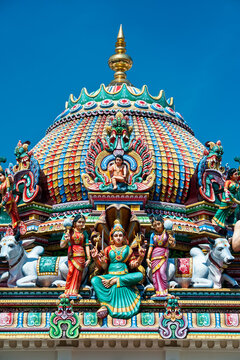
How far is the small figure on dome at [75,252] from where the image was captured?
2156 centimetres

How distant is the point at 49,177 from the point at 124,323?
990cm

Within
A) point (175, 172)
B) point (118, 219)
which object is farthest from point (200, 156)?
point (118, 219)

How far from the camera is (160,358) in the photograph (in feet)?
68.6

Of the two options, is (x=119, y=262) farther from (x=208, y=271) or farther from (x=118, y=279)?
(x=208, y=271)

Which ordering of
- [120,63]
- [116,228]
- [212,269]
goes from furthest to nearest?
[120,63] < [212,269] < [116,228]

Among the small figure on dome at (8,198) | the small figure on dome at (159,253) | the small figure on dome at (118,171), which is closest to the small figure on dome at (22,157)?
the small figure on dome at (8,198)

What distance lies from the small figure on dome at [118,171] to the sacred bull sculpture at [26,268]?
3222 millimetres

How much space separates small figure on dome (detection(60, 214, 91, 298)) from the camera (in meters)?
21.6

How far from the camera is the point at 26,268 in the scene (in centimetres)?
2294

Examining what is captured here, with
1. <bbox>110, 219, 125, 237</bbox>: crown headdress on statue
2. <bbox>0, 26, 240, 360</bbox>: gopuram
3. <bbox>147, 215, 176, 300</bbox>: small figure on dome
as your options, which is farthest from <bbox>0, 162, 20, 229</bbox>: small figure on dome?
<bbox>147, 215, 176, 300</bbox>: small figure on dome

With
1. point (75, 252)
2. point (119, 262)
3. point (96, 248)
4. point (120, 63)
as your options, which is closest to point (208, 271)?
point (119, 262)

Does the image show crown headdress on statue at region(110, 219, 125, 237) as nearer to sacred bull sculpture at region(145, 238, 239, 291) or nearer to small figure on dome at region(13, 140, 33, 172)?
sacred bull sculpture at region(145, 238, 239, 291)

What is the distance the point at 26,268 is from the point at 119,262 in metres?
2.99

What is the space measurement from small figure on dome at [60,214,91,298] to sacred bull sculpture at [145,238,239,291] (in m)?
2.46
